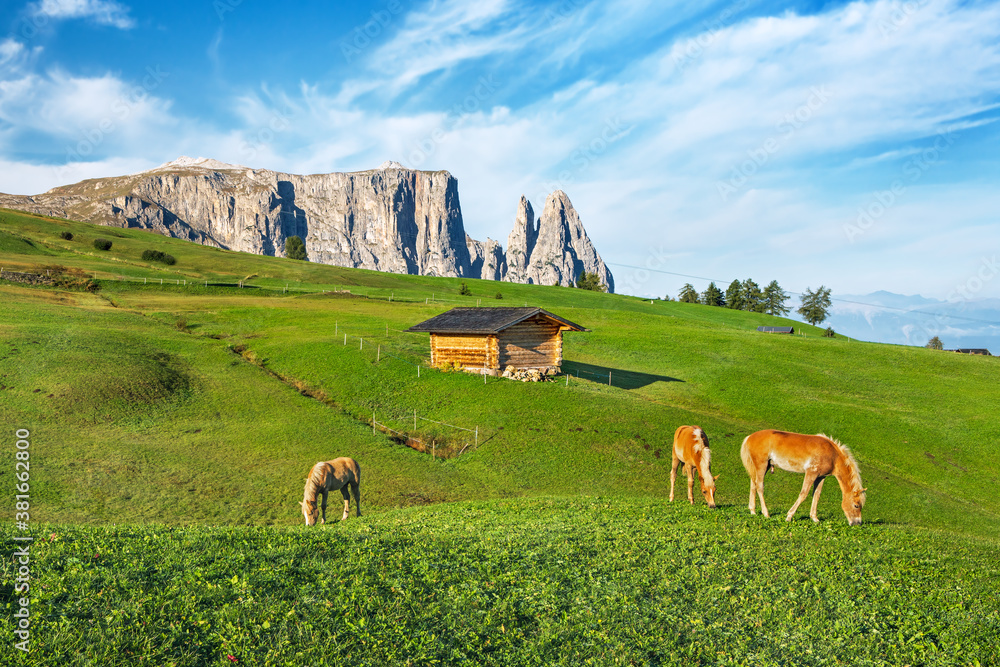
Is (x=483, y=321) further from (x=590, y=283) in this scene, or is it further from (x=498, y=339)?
(x=590, y=283)

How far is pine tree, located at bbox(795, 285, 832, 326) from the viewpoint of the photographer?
113250mm

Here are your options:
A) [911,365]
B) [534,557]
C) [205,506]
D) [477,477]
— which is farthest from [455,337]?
[911,365]

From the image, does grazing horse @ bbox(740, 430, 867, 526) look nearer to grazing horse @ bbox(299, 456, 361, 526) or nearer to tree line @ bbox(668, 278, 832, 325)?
grazing horse @ bbox(299, 456, 361, 526)

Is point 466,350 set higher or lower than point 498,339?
lower

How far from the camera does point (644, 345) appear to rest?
183 ft

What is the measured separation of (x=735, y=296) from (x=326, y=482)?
427ft

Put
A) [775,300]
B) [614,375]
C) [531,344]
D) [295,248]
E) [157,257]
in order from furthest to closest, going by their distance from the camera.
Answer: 1. [295,248]
2. [775,300]
3. [157,257]
4. [614,375]
5. [531,344]

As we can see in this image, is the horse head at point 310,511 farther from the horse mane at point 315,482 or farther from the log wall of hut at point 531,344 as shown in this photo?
the log wall of hut at point 531,344

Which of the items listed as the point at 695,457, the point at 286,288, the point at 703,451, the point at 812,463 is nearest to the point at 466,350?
the point at 695,457

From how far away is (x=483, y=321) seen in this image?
39.4m

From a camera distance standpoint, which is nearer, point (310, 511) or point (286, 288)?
point (310, 511)

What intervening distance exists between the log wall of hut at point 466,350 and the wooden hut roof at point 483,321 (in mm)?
708

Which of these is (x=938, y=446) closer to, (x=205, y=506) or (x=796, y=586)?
(x=796, y=586)

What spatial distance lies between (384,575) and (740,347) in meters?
54.2
